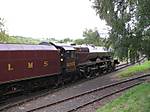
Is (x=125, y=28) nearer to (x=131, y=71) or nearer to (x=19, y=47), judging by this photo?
(x=19, y=47)

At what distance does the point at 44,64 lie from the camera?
21.0 metres

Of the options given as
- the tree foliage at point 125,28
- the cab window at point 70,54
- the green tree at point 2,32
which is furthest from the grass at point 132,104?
the green tree at point 2,32

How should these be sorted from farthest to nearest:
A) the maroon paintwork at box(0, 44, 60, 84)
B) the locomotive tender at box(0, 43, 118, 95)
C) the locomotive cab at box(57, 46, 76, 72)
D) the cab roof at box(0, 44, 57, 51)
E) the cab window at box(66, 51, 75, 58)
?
the cab window at box(66, 51, 75, 58) < the locomotive cab at box(57, 46, 76, 72) < the locomotive tender at box(0, 43, 118, 95) < the cab roof at box(0, 44, 57, 51) < the maroon paintwork at box(0, 44, 60, 84)

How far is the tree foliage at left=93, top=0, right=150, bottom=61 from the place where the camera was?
719 inches

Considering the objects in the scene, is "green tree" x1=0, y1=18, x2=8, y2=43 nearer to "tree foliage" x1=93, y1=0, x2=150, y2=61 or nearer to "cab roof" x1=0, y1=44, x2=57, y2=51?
"cab roof" x1=0, y1=44, x2=57, y2=51

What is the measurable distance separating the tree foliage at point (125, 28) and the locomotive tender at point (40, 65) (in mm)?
4156

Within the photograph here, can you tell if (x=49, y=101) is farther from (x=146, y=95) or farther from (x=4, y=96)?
(x=146, y=95)

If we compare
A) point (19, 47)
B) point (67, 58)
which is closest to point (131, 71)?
point (67, 58)

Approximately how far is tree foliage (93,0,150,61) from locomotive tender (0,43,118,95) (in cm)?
416

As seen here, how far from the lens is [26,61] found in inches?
748

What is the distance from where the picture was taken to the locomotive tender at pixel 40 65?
17.5 m

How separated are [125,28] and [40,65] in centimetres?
552

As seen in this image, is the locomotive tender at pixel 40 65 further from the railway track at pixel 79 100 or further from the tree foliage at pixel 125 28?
the tree foliage at pixel 125 28

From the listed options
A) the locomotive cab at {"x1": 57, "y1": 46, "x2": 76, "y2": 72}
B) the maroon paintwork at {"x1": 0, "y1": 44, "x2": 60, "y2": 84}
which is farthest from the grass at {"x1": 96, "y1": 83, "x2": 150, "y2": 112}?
the locomotive cab at {"x1": 57, "y1": 46, "x2": 76, "y2": 72}
